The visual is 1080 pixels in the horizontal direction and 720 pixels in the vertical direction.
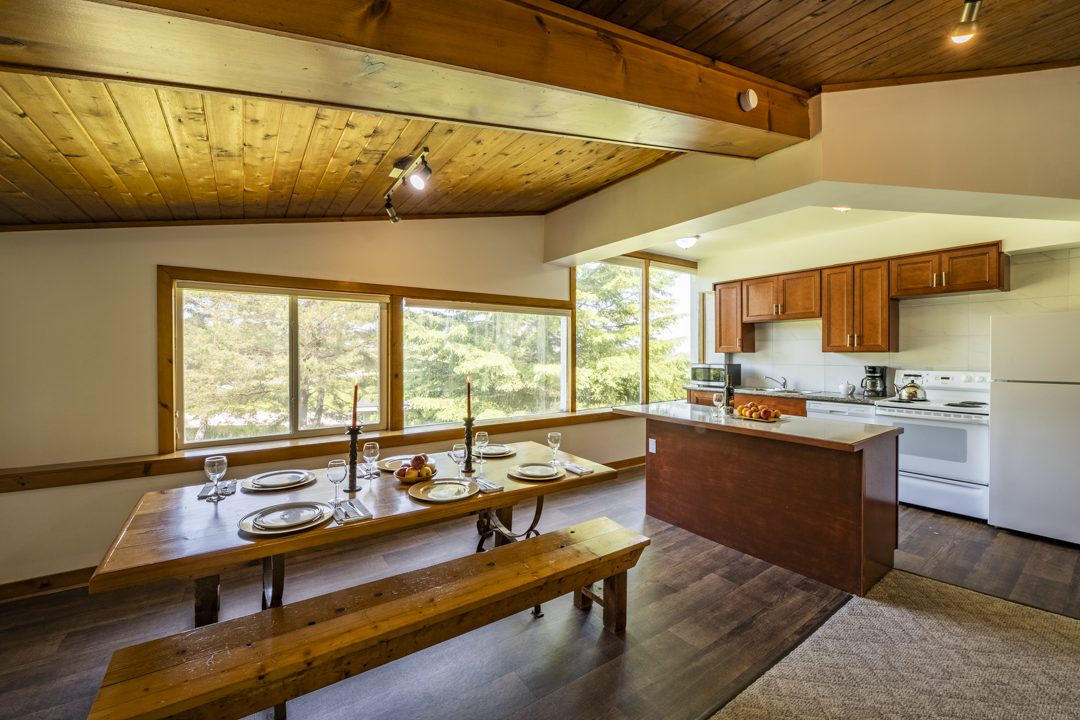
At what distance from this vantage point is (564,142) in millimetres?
2838

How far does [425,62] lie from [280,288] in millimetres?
2400

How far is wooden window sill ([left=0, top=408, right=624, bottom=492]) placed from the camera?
2.57m

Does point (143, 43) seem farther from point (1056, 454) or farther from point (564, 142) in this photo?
point (1056, 454)

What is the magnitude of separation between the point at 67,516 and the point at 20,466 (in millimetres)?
392

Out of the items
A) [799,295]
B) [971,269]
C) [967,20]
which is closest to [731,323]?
[799,295]

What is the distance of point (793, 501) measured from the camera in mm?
2818

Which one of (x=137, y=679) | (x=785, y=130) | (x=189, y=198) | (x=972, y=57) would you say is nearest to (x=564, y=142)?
(x=785, y=130)

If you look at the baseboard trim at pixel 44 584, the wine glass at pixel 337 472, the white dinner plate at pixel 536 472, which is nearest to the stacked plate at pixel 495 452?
the white dinner plate at pixel 536 472

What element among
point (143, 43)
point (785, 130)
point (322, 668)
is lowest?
point (322, 668)

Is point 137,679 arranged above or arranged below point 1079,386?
below

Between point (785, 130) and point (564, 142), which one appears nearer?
point (785, 130)

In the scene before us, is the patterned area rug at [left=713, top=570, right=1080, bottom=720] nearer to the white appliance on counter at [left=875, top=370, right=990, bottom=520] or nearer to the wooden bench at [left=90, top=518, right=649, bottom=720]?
the wooden bench at [left=90, top=518, right=649, bottom=720]

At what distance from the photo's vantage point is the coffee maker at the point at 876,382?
446 centimetres

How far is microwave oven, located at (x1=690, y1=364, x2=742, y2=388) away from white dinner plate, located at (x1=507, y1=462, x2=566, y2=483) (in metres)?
3.74
